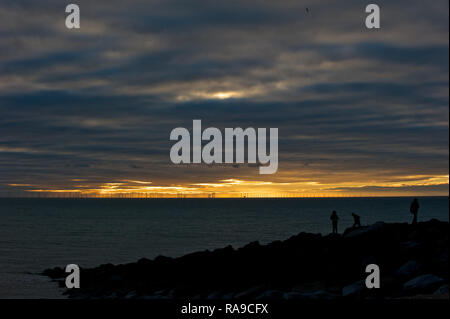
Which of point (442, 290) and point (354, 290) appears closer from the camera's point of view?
point (442, 290)

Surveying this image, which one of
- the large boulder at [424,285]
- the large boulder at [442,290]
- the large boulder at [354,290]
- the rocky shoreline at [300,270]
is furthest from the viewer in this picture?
the rocky shoreline at [300,270]

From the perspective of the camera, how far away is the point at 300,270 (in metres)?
28.4

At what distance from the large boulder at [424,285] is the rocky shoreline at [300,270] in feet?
0.12

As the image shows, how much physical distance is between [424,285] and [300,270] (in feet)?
29.7

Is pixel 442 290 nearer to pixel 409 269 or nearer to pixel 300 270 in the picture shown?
pixel 409 269

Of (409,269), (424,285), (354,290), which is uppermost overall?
(409,269)

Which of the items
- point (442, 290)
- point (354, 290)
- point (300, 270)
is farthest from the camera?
point (300, 270)

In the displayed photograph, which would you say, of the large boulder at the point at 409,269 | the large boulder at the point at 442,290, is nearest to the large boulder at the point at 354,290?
the large boulder at the point at 409,269

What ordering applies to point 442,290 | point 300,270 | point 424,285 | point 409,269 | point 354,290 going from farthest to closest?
point 300,270, point 409,269, point 354,290, point 424,285, point 442,290

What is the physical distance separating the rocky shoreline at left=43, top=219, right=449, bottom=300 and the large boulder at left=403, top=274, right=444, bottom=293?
37mm

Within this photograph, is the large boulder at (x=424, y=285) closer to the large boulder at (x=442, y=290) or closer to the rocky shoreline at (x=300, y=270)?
the rocky shoreline at (x=300, y=270)

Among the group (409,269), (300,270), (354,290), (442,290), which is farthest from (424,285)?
(300,270)

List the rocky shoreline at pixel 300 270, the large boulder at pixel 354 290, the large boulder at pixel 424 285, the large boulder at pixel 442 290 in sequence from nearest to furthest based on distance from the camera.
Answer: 1. the large boulder at pixel 442 290
2. the large boulder at pixel 424 285
3. the large boulder at pixel 354 290
4. the rocky shoreline at pixel 300 270

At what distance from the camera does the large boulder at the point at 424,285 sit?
20.0m
